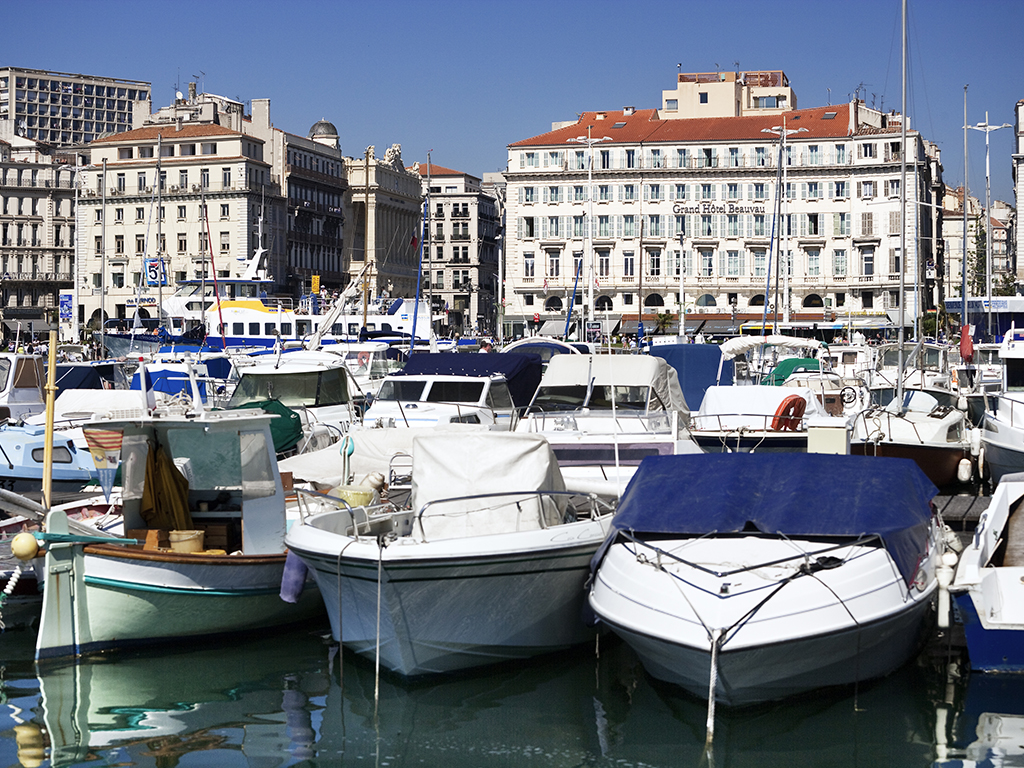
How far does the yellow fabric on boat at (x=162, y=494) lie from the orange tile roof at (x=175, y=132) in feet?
279

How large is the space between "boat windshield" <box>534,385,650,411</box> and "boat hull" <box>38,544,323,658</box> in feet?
23.7

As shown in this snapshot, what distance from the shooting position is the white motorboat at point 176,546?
41.9 feet

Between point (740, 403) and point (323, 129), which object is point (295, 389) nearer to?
Answer: point (740, 403)

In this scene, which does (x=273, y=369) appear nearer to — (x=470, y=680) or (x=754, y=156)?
(x=470, y=680)

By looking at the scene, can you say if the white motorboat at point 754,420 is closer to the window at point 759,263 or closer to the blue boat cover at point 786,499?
the blue boat cover at point 786,499

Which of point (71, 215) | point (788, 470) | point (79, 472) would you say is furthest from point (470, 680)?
point (71, 215)

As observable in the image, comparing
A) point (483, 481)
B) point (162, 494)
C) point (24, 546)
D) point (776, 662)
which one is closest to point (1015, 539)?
point (776, 662)

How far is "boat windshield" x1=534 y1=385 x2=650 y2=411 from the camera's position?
19719 mm

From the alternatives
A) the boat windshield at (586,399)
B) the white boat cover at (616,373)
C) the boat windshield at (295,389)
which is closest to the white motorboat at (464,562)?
the boat windshield at (586,399)

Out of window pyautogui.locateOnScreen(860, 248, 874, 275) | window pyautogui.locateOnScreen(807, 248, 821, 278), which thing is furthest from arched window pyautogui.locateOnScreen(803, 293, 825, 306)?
window pyautogui.locateOnScreen(860, 248, 874, 275)

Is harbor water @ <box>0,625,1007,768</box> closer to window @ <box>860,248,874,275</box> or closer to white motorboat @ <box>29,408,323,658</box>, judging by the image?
white motorboat @ <box>29,408,323,658</box>

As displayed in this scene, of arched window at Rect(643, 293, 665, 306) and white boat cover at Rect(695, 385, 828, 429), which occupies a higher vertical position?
arched window at Rect(643, 293, 665, 306)

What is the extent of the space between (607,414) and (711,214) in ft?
241

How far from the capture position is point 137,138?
98.0 metres
